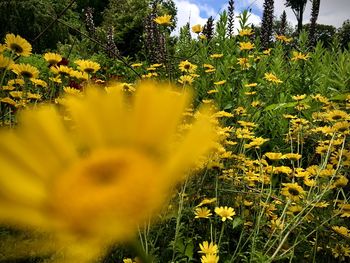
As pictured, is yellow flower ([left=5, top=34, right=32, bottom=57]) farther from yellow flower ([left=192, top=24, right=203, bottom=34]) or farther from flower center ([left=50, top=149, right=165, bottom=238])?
yellow flower ([left=192, top=24, right=203, bottom=34])

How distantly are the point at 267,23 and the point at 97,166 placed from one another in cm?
567

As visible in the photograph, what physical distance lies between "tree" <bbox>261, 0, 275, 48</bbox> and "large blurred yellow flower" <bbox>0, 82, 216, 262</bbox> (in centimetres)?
539

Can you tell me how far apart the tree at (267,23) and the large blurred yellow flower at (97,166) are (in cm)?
539

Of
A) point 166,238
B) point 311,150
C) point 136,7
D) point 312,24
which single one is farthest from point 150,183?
point 136,7

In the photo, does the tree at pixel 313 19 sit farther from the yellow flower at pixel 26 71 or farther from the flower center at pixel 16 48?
the flower center at pixel 16 48

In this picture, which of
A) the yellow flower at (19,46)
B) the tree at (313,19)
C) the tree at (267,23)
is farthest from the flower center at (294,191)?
the tree at (313,19)

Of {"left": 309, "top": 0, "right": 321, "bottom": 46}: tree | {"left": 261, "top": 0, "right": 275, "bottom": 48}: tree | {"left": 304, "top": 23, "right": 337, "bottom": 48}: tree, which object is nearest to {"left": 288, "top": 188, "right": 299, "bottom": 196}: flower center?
{"left": 304, "top": 23, "right": 337, "bottom": 48}: tree

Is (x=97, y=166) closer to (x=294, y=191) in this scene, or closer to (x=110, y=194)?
(x=110, y=194)

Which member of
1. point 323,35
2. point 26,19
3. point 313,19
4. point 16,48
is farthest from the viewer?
point 323,35

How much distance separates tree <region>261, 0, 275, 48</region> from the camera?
533 centimetres

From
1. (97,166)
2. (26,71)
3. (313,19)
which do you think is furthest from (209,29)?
(97,166)

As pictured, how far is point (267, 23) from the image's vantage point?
5508mm

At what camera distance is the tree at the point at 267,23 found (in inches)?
210

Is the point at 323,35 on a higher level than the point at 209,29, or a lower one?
higher
